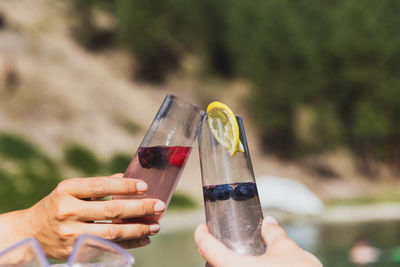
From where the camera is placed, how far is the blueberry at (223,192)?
1.33m

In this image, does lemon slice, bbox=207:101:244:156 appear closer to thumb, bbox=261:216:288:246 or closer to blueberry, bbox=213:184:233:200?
blueberry, bbox=213:184:233:200

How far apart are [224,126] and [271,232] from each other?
13.6 inches

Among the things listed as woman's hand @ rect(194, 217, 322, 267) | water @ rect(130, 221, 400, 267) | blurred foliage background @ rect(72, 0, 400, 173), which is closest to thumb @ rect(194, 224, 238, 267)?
woman's hand @ rect(194, 217, 322, 267)

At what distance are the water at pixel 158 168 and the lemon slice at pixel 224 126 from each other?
0.37ft

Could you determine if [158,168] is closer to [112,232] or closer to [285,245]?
[112,232]

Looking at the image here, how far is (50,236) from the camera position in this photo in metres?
1.41

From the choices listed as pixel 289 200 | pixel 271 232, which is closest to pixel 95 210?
pixel 271 232

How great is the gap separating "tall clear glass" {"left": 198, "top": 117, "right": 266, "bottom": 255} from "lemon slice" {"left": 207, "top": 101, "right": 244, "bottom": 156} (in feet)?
0.05

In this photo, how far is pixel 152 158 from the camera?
140cm

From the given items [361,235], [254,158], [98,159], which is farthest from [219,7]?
[361,235]

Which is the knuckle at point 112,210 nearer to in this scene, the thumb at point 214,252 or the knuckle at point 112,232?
the knuckle at point 112,232

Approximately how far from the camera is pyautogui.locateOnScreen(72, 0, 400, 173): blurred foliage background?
14.3 metres

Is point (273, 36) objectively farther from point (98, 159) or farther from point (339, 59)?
point (98, 159)

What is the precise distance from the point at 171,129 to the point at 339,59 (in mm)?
14077
